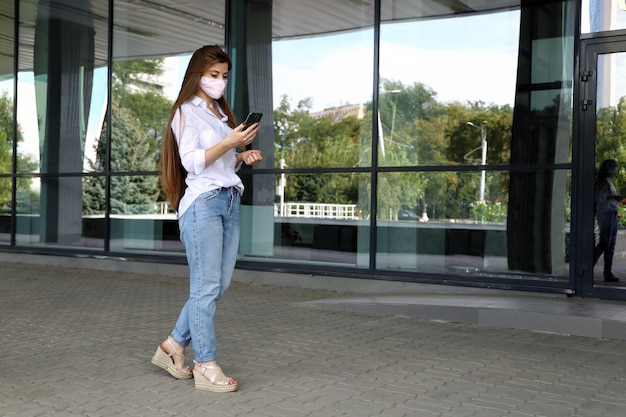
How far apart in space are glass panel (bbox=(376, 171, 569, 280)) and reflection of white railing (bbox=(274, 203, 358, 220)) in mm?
446

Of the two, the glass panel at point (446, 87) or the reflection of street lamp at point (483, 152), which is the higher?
the glass panel at point (446, 87)

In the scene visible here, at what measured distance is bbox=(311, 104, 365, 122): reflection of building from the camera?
31.7 ft

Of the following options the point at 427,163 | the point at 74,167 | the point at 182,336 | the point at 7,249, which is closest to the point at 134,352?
the point at 182,336

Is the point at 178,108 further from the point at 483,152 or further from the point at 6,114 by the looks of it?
the point at 6,114

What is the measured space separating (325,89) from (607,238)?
4.03 meters

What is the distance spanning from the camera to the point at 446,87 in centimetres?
901

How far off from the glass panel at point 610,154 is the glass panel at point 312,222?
2.79 metres

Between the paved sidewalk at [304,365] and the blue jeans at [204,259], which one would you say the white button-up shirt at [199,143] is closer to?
the blue jeans at [204,259]

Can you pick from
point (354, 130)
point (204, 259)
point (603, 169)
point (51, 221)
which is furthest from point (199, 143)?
point (51, 221)

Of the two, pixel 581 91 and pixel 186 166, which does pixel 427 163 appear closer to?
pixel 581 91

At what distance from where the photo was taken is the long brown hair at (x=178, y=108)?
432 centimetres

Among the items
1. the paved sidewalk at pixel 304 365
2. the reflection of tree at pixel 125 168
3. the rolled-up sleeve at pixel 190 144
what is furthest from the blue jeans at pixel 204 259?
the reflection of tree at pixel 125 168

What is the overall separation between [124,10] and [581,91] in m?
7.10

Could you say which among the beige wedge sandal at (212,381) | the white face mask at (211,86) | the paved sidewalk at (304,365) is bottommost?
the paved sidewalk at (304,365)
